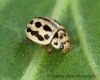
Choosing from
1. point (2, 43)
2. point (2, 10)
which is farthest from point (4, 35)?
point (2, 10)

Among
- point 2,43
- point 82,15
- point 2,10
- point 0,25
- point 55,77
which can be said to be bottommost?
point 55,77

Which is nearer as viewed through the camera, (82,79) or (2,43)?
(82,79)

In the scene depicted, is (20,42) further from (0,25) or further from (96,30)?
(96,30)

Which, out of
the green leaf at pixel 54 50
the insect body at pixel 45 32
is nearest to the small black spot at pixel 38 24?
the insect body at pixel 45 32

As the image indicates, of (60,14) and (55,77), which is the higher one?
(60,14)

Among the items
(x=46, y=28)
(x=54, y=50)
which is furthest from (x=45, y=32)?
(x=54, y=50)

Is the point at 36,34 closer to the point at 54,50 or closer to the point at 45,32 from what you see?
the point at 45,32

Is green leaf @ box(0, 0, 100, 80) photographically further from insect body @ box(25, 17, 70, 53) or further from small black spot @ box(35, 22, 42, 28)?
small black spot @ box(35, 22, 42, 28)
